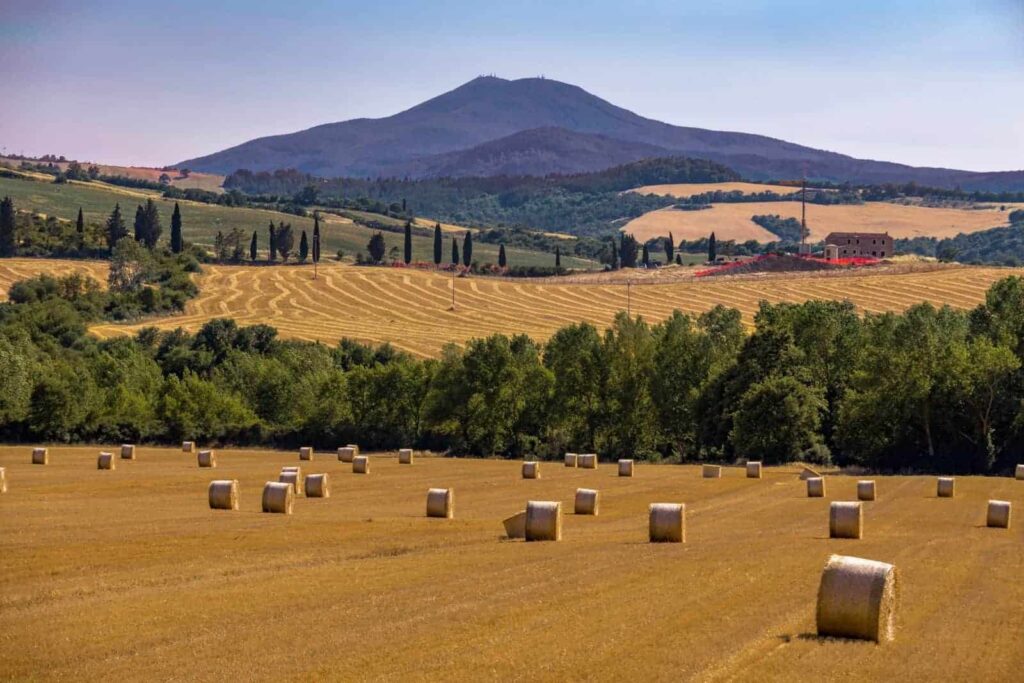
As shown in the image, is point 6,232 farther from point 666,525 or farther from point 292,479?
point 666,525

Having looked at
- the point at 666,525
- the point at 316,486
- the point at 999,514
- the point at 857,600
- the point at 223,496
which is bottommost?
the point at 316,486

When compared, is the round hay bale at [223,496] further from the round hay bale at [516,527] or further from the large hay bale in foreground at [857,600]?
the large hay bale in foreground at [857,600]

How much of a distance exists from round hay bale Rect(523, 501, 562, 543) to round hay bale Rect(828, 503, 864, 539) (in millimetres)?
7531

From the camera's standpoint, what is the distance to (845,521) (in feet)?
118

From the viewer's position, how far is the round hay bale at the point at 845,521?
36.0 m

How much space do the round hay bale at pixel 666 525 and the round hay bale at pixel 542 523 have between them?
7.41 feet

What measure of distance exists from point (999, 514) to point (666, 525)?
41.9ft

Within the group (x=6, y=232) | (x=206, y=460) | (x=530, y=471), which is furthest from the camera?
(x=6, y=232)

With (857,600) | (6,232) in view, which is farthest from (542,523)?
(6,232)

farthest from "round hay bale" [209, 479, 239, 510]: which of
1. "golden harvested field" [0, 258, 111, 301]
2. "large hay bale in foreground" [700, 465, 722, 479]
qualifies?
"golden harvested field" [0, 258, 111, 301]

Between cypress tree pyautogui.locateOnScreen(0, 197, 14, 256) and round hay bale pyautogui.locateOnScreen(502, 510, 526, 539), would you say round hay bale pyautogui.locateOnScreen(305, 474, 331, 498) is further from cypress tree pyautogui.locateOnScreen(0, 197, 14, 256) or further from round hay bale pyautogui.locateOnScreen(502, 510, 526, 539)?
cypress tree pyautogui.locateOnScreen(0, 197, 14, 256)

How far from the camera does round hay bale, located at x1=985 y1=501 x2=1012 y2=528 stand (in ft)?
134

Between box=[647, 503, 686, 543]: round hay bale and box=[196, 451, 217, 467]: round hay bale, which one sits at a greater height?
box=[647, 503, 686, 543]: round hay bale

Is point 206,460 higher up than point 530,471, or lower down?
lower down
